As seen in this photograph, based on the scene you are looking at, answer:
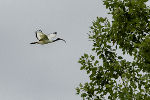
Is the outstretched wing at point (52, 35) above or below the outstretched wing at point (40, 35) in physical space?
above

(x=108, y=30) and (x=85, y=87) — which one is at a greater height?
(x=108, y=30)

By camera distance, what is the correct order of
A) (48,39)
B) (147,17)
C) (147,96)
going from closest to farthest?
(147,96) → (147,17) → (48,39)

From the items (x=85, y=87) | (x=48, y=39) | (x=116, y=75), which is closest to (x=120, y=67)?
(x=116, y=75)

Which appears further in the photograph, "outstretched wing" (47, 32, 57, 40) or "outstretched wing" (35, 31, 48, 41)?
"outstretched wing" (47, 32, 57, 40)

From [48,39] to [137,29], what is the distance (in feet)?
19.6

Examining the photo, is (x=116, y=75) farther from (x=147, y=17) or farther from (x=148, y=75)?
(x=147, y=17)

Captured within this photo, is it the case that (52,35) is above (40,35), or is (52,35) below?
above

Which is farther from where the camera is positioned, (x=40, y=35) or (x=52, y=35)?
(x=52, y=35)

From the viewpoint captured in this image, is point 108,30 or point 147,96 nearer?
point 147,96

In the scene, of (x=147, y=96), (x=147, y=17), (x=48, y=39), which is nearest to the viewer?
(x=147, y=96)

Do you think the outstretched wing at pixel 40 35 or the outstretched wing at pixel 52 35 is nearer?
the outstretched wing at pixel 40 35

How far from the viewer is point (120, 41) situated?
17.5 m

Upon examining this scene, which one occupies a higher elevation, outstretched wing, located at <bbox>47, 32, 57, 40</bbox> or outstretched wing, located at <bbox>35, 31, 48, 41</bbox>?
outstretched wing, located at <bbox>47, 32, 57, 40</bbox>

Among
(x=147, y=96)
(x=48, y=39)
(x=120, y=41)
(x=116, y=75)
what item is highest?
(x=48, y=39)
